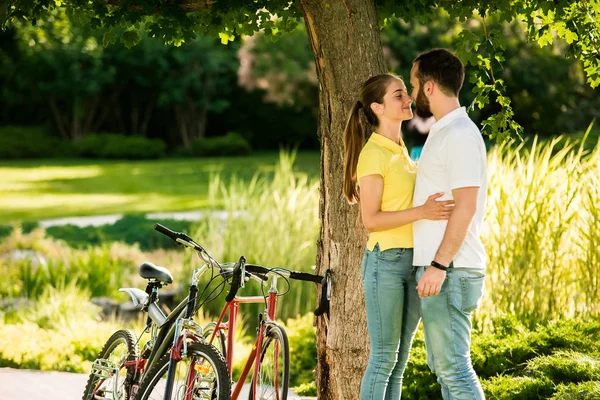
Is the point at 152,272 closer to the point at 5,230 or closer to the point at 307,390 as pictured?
the point at 307,390

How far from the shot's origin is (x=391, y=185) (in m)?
3.69

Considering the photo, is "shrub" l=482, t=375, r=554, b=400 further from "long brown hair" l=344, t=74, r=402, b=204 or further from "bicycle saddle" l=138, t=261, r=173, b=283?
"bicycle saddle" l=138, t=261, r=173, b=283

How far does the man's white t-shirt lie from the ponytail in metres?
0.40

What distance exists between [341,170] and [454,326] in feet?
4.14

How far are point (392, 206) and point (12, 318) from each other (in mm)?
5301

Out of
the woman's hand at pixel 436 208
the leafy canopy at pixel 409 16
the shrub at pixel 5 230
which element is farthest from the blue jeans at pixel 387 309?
the shrub at pixel 5 230

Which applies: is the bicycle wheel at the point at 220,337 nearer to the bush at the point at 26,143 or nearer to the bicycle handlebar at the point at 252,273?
the bicycle handlebar at the point at 252,273

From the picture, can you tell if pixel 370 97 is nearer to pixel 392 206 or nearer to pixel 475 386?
pixel 392 206

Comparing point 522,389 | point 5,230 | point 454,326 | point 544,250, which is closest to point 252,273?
point 454,326

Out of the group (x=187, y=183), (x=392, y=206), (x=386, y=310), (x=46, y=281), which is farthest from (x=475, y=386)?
(x=187, y=183)

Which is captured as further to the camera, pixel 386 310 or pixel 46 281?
pixel 46 281

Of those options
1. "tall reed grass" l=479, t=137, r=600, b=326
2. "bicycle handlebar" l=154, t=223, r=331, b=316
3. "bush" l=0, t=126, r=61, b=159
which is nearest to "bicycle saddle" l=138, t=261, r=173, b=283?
"bicycle handlebar" l=154, t=223, r=331, b=316

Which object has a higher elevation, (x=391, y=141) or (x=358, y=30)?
(x=358, y=30)

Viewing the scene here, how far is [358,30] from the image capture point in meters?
4.45
